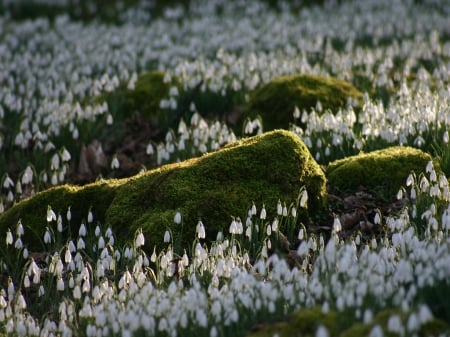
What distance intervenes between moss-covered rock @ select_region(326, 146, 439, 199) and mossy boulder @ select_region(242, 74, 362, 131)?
6.63ft

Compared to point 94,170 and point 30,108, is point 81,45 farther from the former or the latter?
point 94,170

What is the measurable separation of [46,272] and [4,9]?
11.3 m

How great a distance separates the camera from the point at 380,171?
6.73 m

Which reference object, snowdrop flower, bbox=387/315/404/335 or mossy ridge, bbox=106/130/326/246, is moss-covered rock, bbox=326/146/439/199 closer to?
mossy ridge, bbox=106/130/326/246

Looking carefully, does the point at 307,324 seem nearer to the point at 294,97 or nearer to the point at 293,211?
A: the point at 293,211

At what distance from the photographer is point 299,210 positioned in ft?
20.7

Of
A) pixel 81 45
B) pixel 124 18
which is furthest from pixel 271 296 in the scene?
pixel 124 18

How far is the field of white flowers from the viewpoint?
4445mm

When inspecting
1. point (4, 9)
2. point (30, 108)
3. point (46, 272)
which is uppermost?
point (4, 9)

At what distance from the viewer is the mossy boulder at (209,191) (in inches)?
245

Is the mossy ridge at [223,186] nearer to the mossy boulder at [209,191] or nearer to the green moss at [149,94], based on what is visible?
the mossy boulder at [209,191]

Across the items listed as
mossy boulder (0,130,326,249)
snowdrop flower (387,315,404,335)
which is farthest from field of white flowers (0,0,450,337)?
mossy boulder (0,130,326,249)

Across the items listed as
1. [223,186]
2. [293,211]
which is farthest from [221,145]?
[293,211]

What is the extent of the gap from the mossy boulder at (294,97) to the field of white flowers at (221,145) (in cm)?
29
